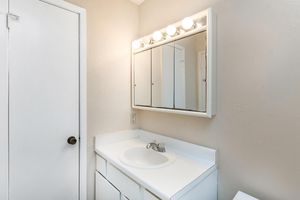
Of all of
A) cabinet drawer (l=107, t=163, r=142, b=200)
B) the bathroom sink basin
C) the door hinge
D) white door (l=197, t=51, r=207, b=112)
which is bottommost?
cabinet drawer (l=107, t=163, r=142, b=200)

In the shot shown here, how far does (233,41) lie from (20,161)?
1.71 meters

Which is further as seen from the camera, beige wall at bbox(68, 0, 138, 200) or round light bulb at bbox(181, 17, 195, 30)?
beige wall at bbox(68, 0, 138, 200)

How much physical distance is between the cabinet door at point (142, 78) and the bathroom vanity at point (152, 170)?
1.19 ft

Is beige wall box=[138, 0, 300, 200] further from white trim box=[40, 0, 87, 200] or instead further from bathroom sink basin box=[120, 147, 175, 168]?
white trim box=[40, 0, 87, 200]

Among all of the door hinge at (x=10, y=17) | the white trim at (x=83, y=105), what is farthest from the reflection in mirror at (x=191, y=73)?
the door hinge at (x=10, y=17)

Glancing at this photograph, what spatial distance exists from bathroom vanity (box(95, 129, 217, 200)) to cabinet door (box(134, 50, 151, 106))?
1.19 ft

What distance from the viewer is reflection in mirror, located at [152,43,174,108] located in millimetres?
1537

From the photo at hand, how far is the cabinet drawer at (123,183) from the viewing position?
114 centimetres

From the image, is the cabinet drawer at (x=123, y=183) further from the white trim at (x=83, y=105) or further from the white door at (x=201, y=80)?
the white door at (x=201, y=80)

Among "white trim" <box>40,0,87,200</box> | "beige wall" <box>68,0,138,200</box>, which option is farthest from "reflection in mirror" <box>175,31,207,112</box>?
"white trim" <box>40,0,87,200</box>

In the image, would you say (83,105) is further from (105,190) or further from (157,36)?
(157,36)

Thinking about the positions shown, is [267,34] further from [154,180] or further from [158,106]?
[154,180]

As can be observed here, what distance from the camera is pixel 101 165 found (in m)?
1.54

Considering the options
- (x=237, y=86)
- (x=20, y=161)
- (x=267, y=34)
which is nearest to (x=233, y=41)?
(x=267, y=34)
